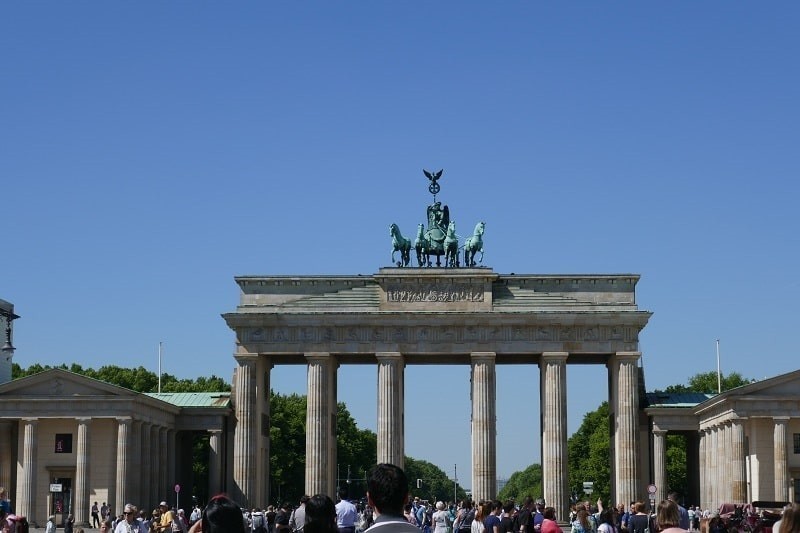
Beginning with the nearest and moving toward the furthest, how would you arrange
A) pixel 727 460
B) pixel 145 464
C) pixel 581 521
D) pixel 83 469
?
pixel 581 521 → pixel 727 460 → pixel 83 469 → pixel 145 464

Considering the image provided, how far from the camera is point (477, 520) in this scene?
129 ft

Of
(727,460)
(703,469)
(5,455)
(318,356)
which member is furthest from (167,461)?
(727,460)

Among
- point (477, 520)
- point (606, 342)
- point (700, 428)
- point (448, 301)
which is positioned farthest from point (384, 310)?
point (477, 520)

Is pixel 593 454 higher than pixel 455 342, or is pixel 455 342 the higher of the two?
pixel 455 342

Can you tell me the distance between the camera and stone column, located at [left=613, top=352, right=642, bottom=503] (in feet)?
294

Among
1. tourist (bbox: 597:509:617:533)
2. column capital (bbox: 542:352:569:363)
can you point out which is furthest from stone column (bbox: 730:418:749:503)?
tourist (bbox: 597:509:617:533)

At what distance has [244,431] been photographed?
297 ft

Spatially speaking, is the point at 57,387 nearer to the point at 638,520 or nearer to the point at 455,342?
the point at 455,342

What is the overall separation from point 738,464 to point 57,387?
1590 inches

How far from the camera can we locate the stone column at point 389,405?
9050 cm

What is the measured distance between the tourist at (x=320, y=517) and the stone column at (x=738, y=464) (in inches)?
2727

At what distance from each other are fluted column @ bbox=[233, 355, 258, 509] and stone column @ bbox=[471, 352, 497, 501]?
14.4m

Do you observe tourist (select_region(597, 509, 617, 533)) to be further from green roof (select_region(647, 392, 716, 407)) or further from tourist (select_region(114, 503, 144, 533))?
green roof (select_region(647, 392, 716, 407))

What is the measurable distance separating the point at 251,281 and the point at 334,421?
11029mm
